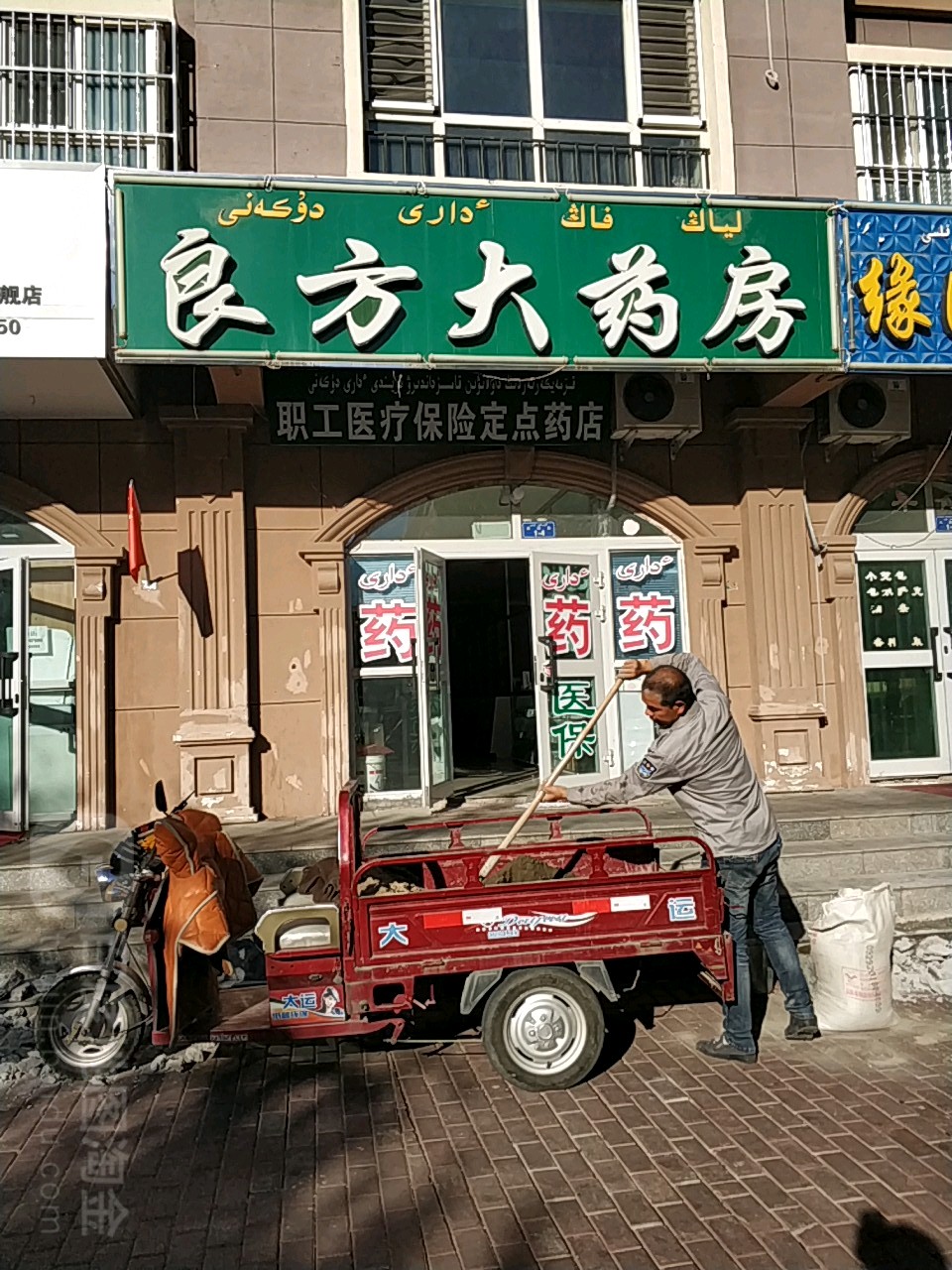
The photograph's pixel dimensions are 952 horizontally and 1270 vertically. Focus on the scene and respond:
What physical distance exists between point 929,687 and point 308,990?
274 inches

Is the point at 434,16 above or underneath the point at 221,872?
above

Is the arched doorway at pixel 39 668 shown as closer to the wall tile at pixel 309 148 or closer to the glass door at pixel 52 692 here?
the glass door at pixel 52 692

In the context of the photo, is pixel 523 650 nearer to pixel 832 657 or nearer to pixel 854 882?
pixel 832 657

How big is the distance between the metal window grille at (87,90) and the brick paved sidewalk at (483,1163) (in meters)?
6.77

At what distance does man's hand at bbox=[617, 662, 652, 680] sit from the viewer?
14.8ft

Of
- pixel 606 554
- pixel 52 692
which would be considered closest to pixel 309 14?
pixel 606 554

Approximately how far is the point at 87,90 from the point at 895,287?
21.6ft

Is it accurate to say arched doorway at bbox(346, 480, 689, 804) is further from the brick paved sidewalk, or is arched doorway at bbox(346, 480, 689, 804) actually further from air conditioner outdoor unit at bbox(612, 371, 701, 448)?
the brick paved sidewalk

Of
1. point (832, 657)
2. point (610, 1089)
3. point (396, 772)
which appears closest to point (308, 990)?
point (610, 1089)

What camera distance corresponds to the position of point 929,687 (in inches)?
343

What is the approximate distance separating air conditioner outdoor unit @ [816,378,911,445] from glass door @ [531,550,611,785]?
246 centimetres

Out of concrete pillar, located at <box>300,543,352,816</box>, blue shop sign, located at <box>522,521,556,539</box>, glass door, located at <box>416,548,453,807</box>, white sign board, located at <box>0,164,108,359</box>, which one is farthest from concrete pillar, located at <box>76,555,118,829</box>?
blue shop sign, located at <box>522,521,556,539</box>

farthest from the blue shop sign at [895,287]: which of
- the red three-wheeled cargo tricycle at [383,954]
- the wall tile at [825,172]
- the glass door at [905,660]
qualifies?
the red three-wheeled cargo tricycle at [383,954]

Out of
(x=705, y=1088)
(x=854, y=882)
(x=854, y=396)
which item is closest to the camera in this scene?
(x=705, y=1088)
